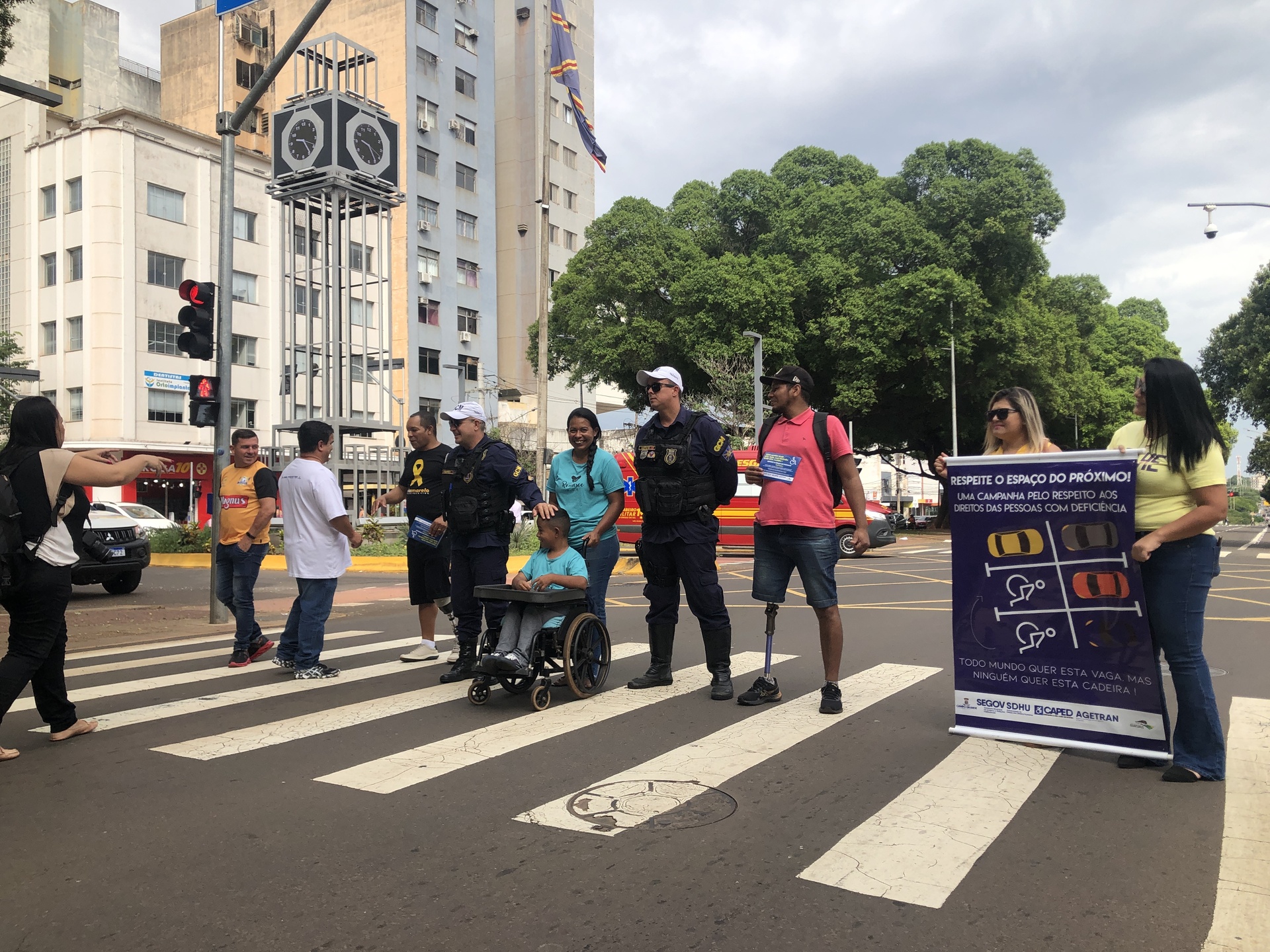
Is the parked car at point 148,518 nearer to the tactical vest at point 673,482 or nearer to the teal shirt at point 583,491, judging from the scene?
the teal shirt at point 583,491

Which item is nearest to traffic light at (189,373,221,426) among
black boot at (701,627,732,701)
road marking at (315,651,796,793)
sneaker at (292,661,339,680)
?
sneaker at (292,661,339,680)

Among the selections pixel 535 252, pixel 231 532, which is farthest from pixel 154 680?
pixel 535 252

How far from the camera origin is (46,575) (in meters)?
5.03

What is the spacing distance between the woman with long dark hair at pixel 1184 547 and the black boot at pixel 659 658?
9.82 feet

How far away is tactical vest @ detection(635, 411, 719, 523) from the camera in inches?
246

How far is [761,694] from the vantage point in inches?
239

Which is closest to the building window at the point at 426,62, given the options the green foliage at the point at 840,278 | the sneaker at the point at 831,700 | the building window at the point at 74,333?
the green foliage at the point at 840,278

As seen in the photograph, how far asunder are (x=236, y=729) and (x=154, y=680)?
6.84 ft

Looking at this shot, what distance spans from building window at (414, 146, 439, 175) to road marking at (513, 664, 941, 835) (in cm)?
4857

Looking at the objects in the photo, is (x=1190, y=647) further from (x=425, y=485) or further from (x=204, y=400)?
(x=204, y=400)

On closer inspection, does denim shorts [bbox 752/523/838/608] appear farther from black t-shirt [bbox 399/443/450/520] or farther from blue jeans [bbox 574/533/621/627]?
black t-shirt [bbox 399/443/450/520]

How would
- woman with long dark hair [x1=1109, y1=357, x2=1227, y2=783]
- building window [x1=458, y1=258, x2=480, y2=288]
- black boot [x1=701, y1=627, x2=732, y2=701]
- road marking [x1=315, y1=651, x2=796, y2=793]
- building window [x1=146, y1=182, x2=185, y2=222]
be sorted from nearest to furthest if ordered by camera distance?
woman with long dark hair [x1=1109, y1=357, x2=1227, y2=783] → road marking [x1=315, y1=651, x2=796, y2=793] → black boot [x1=701, y1=627, x2=732, y2=701] → building window [x1=146, y1=182, x2=185, y2=222] → building window [x1=458, y1=258, x2=480, y2=288]

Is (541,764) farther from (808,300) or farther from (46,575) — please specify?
(808,300)

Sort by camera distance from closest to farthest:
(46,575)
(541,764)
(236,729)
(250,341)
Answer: (541,764) < (46,575) < (236,729) < (250,341)
